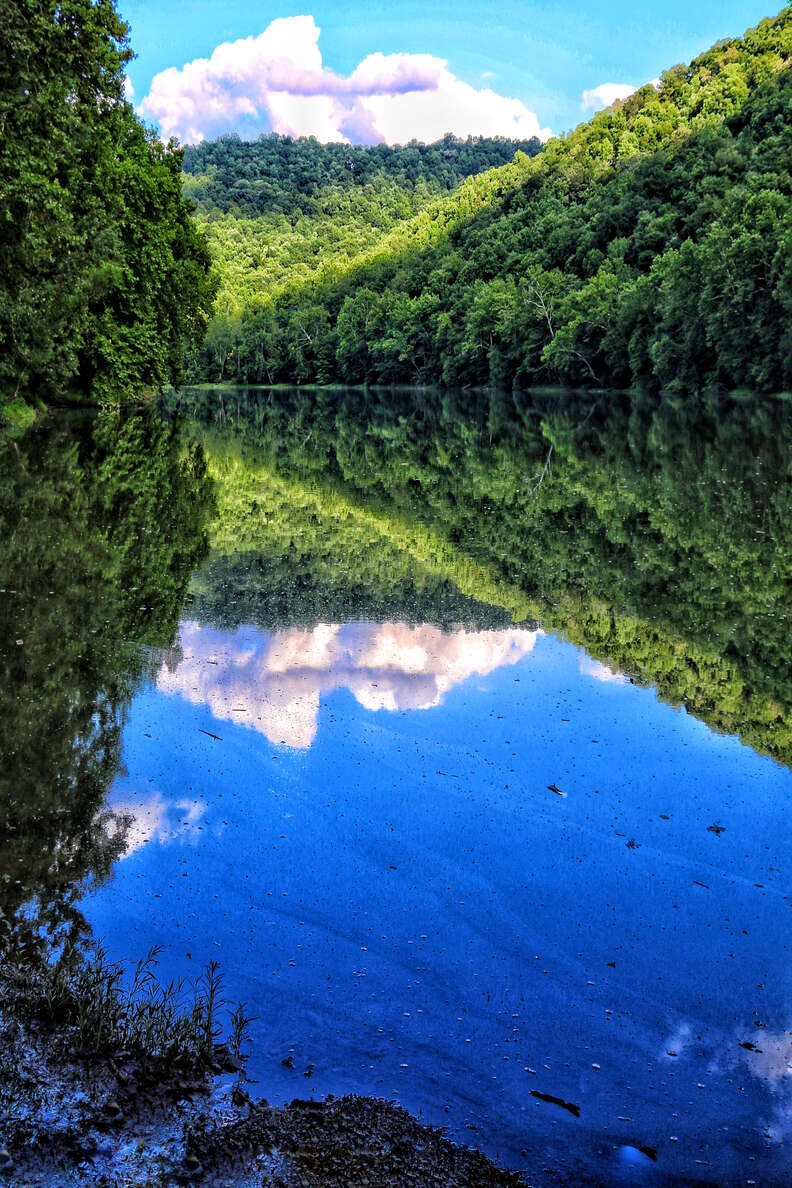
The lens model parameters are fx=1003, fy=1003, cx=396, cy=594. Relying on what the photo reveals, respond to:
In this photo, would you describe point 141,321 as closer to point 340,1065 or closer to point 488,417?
point 488,417

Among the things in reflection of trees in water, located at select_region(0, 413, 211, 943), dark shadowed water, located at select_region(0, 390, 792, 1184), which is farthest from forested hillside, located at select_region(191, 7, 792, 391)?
dark shadowed water, located at select_region(0, 390, 792, 1184)

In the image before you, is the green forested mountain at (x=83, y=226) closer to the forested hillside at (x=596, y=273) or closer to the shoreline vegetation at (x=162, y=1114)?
the shoreline vegetation at (x=162, y=1114)

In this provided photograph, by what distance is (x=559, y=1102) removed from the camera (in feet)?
14.8

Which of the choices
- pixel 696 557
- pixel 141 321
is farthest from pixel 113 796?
pixel 141 321

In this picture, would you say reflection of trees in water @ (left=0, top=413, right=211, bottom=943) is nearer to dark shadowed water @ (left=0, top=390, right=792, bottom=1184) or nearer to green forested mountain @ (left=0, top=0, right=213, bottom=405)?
dark shadowed water @ (left=0, top=390, right=792, bottom=1184)

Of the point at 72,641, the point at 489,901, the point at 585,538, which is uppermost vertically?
the point at 585,538

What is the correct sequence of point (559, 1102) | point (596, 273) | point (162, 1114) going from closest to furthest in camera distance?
point (162, 1114) → point (559, 1102) → point (596, 273)

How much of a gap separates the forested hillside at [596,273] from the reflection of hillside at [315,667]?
47109 millimetres

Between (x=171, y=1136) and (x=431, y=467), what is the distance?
26841 millimetres

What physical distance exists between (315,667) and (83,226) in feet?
108

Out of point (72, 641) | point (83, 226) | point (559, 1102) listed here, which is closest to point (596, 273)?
point (83, 226)

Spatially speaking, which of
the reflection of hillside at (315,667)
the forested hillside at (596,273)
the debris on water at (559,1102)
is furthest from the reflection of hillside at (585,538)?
the forested hillside at (596,273)

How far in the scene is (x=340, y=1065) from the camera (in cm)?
471

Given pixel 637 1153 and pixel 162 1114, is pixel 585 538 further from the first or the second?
pixel 162 1114
